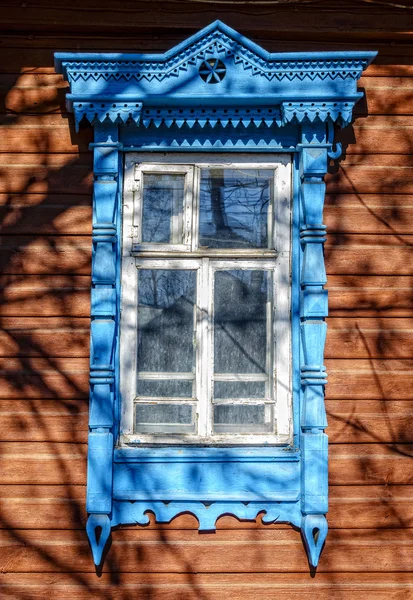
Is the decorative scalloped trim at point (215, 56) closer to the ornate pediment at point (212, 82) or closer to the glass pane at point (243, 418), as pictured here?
the ornate pediment at point (212, 82)

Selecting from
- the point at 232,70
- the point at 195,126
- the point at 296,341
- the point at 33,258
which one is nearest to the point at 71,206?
the point at 33,258

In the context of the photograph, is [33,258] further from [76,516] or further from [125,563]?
[125,563]

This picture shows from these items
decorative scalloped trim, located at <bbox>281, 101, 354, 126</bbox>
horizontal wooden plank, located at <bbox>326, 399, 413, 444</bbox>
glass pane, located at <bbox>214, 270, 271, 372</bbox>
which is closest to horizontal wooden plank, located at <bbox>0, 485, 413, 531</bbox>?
horizontal wooden plank, located at <bbox>326, 399, 413, 444</bbox>

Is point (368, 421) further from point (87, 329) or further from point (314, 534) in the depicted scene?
point (87, 329)

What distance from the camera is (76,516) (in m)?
3.12

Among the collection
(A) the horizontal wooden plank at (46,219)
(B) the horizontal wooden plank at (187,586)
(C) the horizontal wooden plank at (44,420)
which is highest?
(A) the horizontal wooden plank at (46,219)

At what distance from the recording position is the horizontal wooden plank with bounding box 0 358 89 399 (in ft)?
10.5

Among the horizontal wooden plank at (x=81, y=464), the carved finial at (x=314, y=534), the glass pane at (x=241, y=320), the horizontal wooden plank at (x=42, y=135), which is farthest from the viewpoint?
the horizontal wooden plank at (x=42, y=135)

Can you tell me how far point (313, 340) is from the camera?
10.4 ft

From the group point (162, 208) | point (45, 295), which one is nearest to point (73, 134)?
point (162, 208)

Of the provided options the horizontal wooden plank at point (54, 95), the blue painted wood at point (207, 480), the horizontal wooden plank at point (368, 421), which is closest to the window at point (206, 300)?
the blue painted wood at point (207, 480)

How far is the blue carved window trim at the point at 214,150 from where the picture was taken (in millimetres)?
3082

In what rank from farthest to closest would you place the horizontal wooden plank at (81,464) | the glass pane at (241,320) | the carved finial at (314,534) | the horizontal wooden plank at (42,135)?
the horizontal wooden plank at (42,135)
the glass pane at (241,320)
the horizontal wooden plank at (81,464)
the carved finial at (314,534)

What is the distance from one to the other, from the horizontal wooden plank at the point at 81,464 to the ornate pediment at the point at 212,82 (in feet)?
4.82
